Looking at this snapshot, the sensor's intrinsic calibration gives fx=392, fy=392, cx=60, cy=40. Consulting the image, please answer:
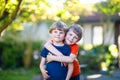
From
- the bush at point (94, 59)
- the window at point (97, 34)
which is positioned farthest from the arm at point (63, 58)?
the window at point (97, 34)

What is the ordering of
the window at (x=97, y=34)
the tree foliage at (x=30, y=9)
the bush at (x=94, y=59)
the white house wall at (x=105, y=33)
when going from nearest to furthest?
1. the tree foliage at (x=30, y=9)
2. the bush at (x=94, y=59)
3. the white house wall at (x=105, y=33)
4. the window at (x=97, y=34)

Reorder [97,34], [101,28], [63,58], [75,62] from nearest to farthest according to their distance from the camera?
[63,58], [75,62], [101,28], [97,34]

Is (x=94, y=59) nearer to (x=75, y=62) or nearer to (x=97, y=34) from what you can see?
(x=97, y=34)

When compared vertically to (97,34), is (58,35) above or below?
above

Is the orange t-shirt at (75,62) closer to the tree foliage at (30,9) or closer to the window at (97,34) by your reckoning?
the tree foliage at (30,9)

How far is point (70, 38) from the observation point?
5.39 meters

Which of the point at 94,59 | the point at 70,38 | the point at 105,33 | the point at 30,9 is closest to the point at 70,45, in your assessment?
the point at 70,38

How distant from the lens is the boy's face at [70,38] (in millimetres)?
5383

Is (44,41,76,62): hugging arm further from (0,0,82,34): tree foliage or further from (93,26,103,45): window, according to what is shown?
(93,26,103,45): window

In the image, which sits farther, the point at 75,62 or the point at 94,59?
the point at 94,59

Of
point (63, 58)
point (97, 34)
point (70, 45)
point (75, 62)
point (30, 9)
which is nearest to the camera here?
point (63, 58)

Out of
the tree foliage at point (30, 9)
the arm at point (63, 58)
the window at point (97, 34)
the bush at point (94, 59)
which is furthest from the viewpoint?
the window at point (97, 34)

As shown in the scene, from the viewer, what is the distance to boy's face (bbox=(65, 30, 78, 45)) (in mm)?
5383

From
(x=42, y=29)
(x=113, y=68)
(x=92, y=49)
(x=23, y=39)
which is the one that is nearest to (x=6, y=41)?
(x=23, y=39)
